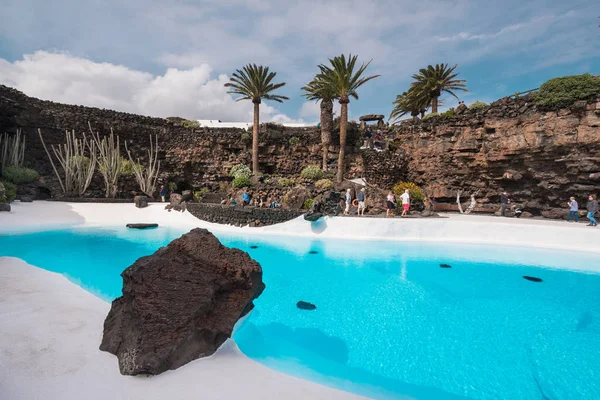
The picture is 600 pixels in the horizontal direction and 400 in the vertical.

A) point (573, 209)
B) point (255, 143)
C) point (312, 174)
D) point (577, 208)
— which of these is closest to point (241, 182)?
point (255, 143)

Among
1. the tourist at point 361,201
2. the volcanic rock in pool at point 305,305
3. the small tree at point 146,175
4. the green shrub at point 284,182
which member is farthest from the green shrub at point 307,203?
the small tree at point 146,175

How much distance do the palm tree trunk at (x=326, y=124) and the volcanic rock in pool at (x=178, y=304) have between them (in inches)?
830

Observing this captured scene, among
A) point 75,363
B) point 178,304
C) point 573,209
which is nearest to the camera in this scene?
point 75,363

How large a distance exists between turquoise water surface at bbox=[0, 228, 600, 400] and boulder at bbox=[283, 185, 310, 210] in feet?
20.6

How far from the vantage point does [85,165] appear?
67.7 feet

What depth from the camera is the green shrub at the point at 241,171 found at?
909 inches

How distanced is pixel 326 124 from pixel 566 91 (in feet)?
50.8

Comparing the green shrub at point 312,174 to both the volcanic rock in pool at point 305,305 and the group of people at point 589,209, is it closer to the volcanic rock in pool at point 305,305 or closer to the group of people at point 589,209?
the group of people at point 589,209

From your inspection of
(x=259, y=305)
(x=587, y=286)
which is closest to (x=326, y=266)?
(x=259, y=305)

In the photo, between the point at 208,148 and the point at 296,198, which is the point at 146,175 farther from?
the point at 296,198

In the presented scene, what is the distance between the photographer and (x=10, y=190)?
1557 centimetres

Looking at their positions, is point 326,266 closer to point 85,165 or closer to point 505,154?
point 505,154

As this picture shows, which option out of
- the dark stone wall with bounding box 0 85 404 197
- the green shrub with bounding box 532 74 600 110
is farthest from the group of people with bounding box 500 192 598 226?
the dark stone wall with bounding box 0 85 404 197

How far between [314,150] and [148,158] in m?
15.6
